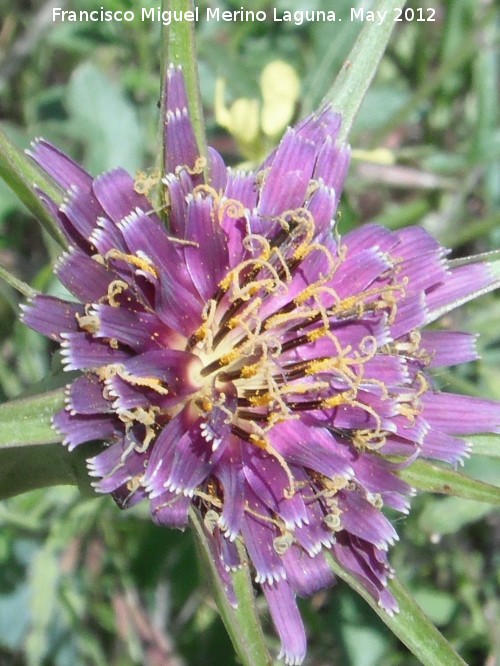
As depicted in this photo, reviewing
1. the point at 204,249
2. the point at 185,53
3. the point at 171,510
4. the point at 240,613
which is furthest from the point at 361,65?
the point at 240,613

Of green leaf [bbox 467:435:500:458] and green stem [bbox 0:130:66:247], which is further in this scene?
green leaf [bbox 467:435:500:458]

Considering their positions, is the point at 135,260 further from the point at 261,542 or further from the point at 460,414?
the point at 460,414

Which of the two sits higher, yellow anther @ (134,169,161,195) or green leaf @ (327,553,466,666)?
yellow anther @ (134,169,161,195)

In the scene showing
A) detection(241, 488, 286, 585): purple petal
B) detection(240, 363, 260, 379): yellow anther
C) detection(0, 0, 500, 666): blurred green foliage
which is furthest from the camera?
detection(0, 0, 500, 666): blurred green foliage

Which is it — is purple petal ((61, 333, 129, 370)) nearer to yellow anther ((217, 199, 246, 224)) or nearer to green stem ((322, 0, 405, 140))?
yellow anther ((217, 199, 246, 224))

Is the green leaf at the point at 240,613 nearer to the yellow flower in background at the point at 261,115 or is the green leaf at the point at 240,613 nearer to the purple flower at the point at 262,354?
the purple flower at the point at 262,354

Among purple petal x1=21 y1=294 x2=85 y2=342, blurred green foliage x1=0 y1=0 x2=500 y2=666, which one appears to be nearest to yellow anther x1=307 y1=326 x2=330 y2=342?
purple petal x1=21 y1=294 x2=85 y2=342
